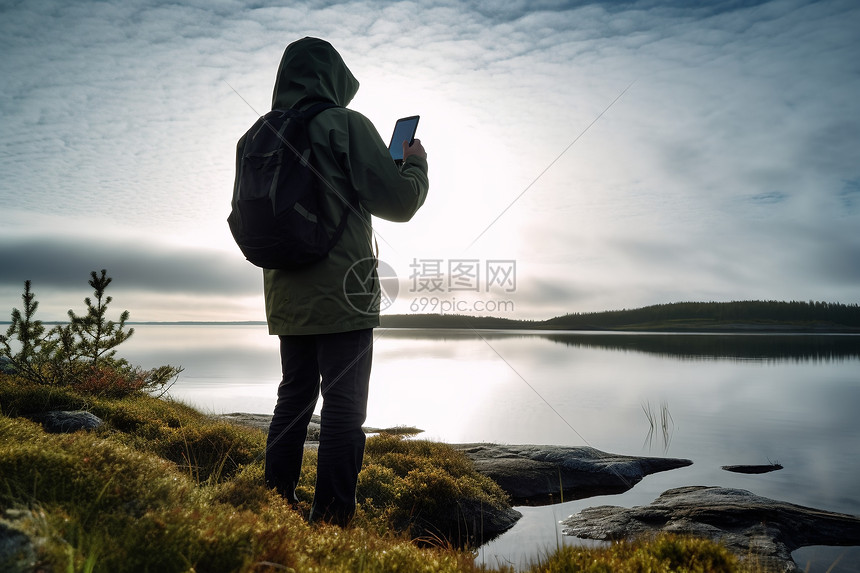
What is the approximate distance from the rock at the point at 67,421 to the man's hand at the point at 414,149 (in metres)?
4.76

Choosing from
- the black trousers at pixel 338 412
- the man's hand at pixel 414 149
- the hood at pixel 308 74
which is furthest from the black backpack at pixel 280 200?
the man's hand at pixel 414 149

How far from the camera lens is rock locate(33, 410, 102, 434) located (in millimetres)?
5434

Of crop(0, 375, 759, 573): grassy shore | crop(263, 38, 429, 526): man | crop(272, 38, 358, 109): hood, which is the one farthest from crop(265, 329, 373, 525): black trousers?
crop(272, 38, 358, 109): hood

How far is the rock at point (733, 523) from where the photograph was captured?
4863 mm

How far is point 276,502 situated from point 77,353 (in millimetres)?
7992

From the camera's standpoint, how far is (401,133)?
4129 millimetres

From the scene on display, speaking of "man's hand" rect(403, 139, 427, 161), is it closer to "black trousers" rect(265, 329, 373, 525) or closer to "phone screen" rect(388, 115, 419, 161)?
"phone screen" rect(388, 115, 419, 161)

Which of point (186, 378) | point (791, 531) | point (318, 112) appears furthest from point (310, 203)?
point (186, 378)

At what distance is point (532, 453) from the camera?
341 inches

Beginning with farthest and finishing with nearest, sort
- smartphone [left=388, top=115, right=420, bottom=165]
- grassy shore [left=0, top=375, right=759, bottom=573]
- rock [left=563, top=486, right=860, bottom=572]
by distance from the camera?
rock [left=563, top=486, right=860, bottom=572] → smartphone [left=388, top=115, right=420, bottom=165] → grassy shore [left=0, top=375, right=759, bottom=573]

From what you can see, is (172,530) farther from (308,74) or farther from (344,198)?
(308,74)

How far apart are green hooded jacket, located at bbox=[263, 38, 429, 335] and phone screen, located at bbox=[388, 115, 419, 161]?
60 centimetres

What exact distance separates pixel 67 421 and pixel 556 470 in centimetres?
678

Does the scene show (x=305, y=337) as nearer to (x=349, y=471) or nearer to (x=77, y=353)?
(x=349, y=471)
